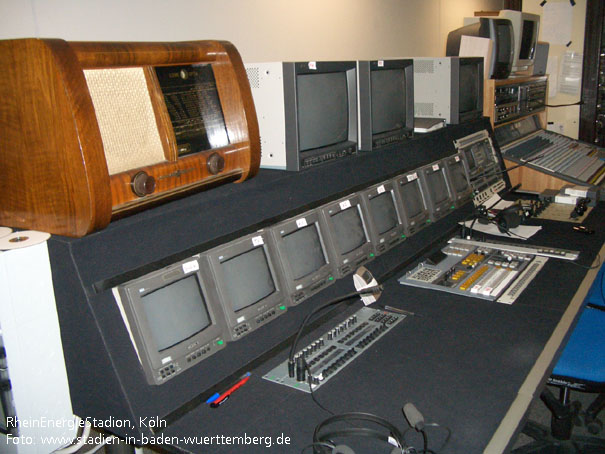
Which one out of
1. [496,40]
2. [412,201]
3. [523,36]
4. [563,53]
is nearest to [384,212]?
[412,201]

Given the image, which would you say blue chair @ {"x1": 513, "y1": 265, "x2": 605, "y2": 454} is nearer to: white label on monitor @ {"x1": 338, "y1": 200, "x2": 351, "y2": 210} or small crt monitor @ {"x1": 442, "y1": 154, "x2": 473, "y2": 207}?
small crt monitor @ {"x1": 442, "y1": 154, "x2": 473, "y2": 207}

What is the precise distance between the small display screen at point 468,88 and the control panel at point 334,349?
1.48 metres

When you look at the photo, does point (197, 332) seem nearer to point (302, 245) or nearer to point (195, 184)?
point (195, 184)

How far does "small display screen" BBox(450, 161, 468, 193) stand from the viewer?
2.54 m

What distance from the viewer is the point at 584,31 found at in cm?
466

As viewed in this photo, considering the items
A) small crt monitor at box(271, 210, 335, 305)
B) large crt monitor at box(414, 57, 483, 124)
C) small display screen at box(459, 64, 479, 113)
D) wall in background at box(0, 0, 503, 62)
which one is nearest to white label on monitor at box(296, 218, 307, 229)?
small crt monitor at box(271, 210, 335, 305)

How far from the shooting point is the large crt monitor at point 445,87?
260 cm

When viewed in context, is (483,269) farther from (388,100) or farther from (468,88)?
(468,88)

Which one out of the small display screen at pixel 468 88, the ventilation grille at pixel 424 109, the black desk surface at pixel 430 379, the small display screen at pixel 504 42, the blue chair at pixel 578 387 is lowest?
the blue chair at pixel 578 387

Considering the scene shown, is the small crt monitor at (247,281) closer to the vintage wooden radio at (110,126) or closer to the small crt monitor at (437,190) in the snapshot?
the vintage wooden radio at (110,126)

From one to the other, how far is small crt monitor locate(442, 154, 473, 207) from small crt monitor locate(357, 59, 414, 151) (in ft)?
1.25

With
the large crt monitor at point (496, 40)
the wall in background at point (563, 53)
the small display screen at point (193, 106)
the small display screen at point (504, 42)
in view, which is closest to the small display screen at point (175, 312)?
the small display screen at point (193, 106)

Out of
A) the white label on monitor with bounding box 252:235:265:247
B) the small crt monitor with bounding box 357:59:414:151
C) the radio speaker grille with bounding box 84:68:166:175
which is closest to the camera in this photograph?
the radio speaker grille with bounding box 84:68:166:175

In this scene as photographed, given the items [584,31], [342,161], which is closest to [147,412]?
[342,161]
